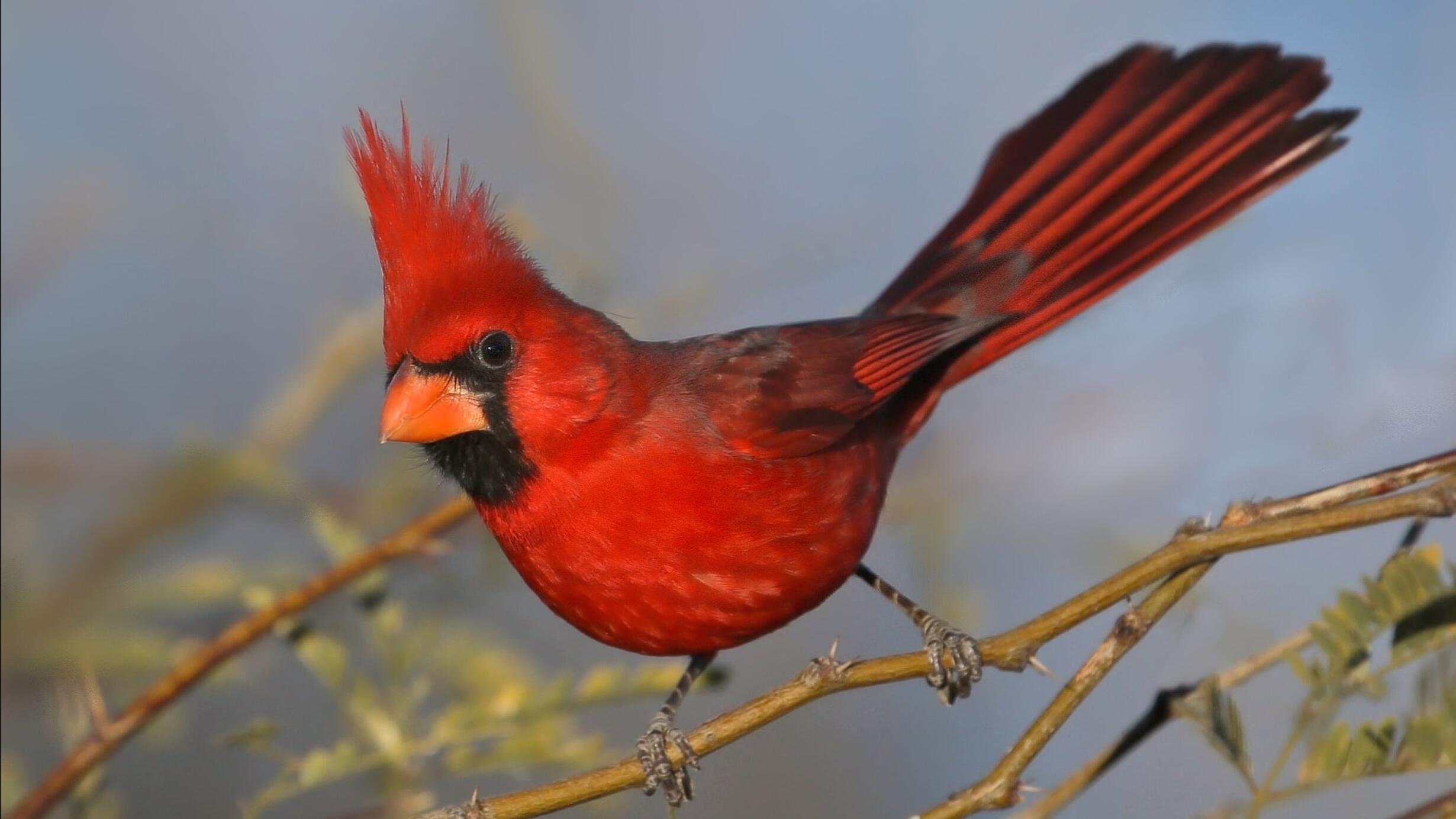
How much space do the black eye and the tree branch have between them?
488 millimetres

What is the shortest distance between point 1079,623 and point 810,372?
31.0 inches

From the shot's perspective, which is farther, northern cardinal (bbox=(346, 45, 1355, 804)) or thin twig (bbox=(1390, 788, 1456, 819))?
northern cardinal (bbox=(346, 45, 1355, 804))

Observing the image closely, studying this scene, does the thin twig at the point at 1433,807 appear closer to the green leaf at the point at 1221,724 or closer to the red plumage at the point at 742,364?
the green leaf at the point at 1221,724

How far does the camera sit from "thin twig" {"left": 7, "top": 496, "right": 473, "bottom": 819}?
1357 mm

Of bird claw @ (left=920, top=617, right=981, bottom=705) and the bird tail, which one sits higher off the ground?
the bird tail

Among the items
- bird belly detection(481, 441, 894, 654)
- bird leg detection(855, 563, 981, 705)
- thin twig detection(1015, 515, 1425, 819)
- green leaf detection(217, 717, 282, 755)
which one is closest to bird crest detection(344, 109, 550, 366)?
bird belly detection(481, 441, 894, 654)

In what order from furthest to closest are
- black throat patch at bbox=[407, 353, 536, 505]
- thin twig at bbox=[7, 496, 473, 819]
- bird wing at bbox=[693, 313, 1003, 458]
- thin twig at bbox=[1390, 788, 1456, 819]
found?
bird wing at bbox=[693, 313, 1003, 458] < black throat patch at bbox=[407, 353, 536, 505] < thin twig at bbox=[7, 496, 473, 819] < thin twig at bbox=[1390, 788, 1456, 819]

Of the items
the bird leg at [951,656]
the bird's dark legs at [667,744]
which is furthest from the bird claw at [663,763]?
the bird leg at [951,656]

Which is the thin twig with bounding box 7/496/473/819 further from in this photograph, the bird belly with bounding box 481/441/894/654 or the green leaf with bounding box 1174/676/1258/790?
the green leaf with bounding box 1174/676/1258/790

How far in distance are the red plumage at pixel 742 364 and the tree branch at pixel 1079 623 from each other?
10.9 inches

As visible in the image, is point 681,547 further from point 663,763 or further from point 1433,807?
point 1433,807

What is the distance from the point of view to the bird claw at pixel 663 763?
5.32 feet

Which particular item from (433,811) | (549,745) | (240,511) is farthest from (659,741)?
(240,511)

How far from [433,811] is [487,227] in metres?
0.59
